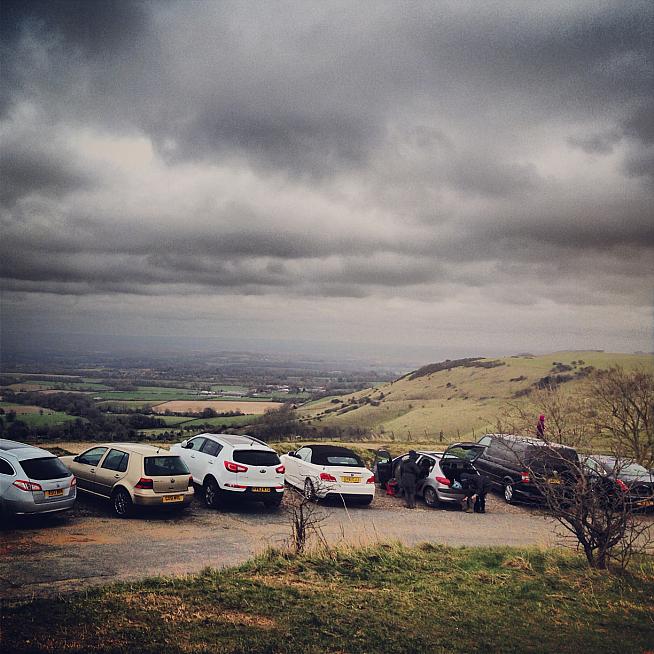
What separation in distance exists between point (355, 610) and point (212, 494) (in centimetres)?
816

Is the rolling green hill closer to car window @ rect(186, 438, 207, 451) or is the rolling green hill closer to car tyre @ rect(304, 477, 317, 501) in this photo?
car tyre @ rect(304, 477, 317, 501)

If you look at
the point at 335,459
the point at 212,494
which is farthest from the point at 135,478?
the point at 335,459

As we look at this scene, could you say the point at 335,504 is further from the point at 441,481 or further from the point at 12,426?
the point at 12,426

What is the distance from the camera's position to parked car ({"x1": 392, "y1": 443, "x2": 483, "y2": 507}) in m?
17.5

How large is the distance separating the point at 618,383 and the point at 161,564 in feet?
73.8

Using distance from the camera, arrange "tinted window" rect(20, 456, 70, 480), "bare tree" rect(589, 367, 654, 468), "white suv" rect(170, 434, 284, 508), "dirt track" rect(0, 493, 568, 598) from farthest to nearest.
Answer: "bare tree" rect(589, 367, 654, 468), "white suv" rect(170, 434, 284, 508), "tinted window" rect(20, 456, 70, 480), "dirt track" rect(0, 493, 568, 598)

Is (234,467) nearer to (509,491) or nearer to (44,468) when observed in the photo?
(44,468)

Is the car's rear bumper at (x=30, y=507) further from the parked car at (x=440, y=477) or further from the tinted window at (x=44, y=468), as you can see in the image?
the parked car at (x=440, y=477)

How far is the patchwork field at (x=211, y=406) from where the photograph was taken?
1387 inches

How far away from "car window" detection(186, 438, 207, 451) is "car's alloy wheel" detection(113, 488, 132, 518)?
3040 millimetres

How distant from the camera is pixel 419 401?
7619 cm

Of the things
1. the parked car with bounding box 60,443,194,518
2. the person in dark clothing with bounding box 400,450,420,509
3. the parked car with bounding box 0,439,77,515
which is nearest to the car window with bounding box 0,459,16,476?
the parked car with bounding box 0,439,77,515

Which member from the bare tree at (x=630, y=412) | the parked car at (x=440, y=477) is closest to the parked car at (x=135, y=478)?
the parked car at (x=440, y=477)

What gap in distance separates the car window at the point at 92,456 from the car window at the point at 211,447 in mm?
2715
